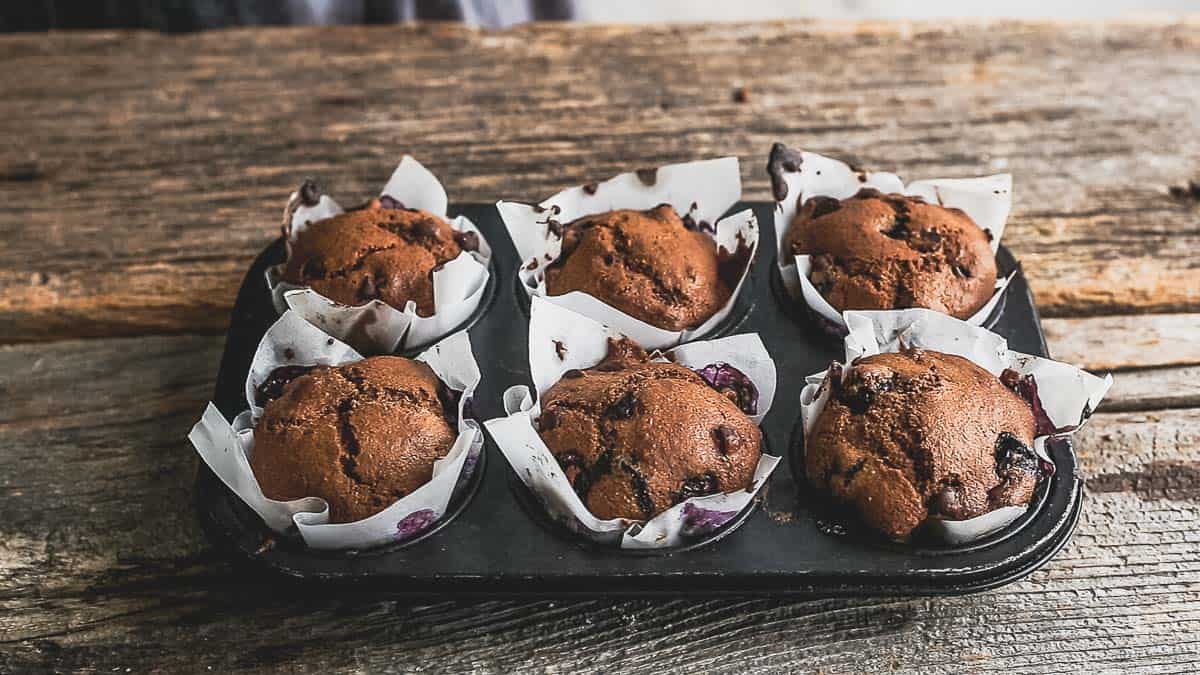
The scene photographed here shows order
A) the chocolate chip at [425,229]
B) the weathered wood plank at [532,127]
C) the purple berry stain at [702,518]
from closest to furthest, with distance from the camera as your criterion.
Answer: the purple berry stain at [702,518], the chocolate chip at [425,229], the weathered wood plank at [532,127]

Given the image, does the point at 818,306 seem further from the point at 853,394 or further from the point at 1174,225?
the point at 1174,225

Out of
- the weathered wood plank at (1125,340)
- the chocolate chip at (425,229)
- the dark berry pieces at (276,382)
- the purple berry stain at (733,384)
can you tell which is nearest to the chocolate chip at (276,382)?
the dark berry pieces at (276,382)

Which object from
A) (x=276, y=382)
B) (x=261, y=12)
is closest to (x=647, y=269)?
(x=276, y=382)

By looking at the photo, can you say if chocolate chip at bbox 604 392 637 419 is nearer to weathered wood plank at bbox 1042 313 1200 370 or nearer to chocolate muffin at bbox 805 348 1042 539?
chocolate muffin at bbox 805 348 1042 539

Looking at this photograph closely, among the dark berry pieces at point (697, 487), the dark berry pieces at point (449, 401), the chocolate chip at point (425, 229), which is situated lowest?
the dark berry pieces at point (449, 401)

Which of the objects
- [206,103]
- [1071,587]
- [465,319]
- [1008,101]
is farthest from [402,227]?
[1008,101]

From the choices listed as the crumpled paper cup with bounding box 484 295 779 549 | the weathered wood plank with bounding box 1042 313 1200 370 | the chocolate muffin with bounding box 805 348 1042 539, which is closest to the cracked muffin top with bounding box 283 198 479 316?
the crumpled paper cup with bounding box 484 295 779 549

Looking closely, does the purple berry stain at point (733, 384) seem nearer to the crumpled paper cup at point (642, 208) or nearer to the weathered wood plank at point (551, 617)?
the crumpled paper cup at point (642, 208)
